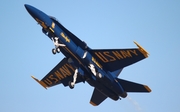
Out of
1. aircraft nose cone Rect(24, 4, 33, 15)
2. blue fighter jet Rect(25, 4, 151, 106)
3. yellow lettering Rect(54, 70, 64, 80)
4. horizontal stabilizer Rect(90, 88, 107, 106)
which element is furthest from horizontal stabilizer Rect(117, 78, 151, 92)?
aircraft nose cone Rect(24, 4, 33, 15)

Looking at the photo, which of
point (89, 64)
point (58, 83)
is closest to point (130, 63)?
point (89, 64)

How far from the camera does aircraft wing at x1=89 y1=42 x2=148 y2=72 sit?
38.8 m

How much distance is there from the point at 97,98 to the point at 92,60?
852cm

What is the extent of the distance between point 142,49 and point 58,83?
14.1m

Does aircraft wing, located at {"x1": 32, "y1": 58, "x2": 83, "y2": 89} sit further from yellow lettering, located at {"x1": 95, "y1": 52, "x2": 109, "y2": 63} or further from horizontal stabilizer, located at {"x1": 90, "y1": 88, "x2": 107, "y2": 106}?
yellow lettering, located at {"x1": 95, "y1": 52, "x2": 109, "y2": 63}

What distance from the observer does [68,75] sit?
46125 mm

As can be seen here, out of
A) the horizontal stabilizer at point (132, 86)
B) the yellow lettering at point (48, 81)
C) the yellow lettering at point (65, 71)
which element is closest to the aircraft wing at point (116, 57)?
the horizontal stabilizer at point (132, 86)

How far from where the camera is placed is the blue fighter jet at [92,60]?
125ft

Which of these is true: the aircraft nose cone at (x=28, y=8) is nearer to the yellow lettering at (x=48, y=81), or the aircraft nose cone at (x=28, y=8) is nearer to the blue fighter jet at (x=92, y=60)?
the blue fighter jet at (x=92, y=60)

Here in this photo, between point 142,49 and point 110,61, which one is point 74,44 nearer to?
point 110,61

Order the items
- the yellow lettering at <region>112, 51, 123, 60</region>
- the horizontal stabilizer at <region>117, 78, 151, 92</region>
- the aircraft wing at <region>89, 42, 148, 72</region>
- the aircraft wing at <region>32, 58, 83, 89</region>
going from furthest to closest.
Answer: the aircraft wing at <region>32, 58, 83, 89</region>
the horizontal stabilizer at <region>117, 78, 151, 92</region>
the yellow lettering at <region>112, 51, 123, 60</region>
the aircraft wing at <region>89, 42, 148, 72</region>

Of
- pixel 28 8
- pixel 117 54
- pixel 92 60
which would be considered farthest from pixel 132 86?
pixel 28 8

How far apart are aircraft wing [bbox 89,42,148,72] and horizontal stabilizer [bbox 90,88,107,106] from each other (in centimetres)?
595

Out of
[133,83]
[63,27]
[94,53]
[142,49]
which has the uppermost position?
[63,27]
